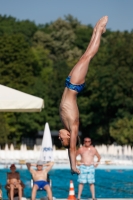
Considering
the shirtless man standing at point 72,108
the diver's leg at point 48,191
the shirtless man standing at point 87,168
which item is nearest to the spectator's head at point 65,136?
the shirtless man standing at point 72,108

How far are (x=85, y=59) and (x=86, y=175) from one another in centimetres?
784

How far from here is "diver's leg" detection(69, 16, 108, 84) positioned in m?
6.64

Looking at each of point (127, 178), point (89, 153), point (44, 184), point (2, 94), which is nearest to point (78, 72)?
point (2, 94)

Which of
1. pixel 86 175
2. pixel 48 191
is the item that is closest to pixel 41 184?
pixel 48 191

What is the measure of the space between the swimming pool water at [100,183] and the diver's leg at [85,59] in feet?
33.3

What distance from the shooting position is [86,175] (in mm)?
14234

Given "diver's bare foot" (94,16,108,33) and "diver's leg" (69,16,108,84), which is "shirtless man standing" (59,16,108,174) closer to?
"diver's leg" (69,16,108,84)

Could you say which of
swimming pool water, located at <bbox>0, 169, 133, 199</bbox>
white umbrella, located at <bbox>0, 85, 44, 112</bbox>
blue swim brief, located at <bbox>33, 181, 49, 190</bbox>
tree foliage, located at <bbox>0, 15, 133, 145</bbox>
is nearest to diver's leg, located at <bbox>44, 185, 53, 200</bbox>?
blue swim brief, located at <bbox>33, 181, 49, 190</bbox>

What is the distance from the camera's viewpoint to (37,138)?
49.9 meters

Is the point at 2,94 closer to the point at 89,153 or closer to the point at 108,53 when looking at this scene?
the point at 89,153

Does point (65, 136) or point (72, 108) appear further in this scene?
point (65, 136)

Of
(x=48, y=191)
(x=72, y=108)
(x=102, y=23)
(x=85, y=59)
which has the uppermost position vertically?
(x=102, y=23)

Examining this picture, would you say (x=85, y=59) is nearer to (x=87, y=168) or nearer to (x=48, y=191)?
(x=48, y=191)

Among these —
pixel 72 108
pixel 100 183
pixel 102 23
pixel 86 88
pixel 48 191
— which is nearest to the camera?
pixel 72 108
